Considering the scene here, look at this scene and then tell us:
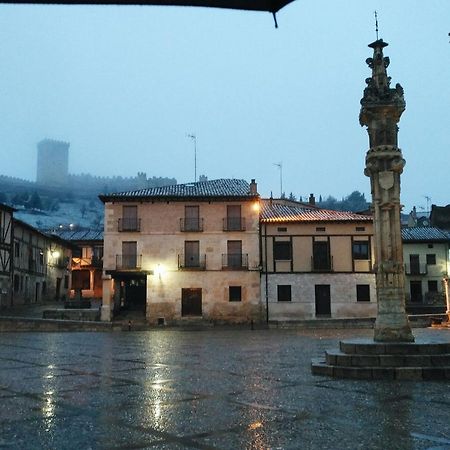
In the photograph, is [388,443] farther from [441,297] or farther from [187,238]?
[441,297]

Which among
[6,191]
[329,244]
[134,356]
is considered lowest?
[134,356]

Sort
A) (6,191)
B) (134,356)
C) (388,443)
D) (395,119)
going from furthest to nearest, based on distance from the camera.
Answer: (6,191) < (134,356) < (395,119) < (388,443)

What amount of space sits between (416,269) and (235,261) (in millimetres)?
24122

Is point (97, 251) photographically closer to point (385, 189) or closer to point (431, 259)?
point (431, 259)

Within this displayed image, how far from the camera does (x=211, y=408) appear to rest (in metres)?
7.36

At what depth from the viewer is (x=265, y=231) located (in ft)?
123

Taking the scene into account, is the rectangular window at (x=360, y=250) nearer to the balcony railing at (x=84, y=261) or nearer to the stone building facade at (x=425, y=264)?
→ the stone building facade at (x=425, y=264)

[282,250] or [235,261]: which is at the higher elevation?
[282,250]

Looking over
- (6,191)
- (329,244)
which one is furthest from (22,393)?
(6,191)

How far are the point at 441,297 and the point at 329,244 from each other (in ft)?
61.0

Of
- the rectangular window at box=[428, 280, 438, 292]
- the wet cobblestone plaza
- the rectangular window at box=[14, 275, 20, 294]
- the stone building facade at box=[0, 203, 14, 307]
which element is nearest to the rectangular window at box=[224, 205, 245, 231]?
the stone building facade at box=[0, 203, 14, 307]

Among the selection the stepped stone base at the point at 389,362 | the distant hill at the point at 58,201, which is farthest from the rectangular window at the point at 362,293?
the distant hill at the point at 58,201

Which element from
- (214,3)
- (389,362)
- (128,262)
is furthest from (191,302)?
(214,3)

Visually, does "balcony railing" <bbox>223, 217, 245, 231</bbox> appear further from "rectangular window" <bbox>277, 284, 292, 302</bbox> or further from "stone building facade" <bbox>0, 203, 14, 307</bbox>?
"stone building facade" <bbox>0, 203, 14, 307</bbox>
